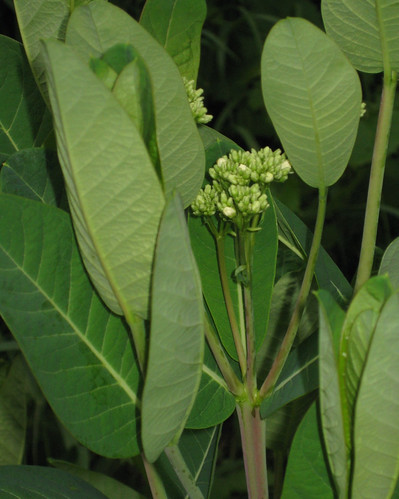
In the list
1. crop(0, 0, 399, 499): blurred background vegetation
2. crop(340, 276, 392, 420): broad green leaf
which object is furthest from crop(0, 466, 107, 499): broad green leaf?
crop(0, 0, 399, 499): blurred background vegetation

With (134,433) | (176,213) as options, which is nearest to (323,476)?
(134,433)

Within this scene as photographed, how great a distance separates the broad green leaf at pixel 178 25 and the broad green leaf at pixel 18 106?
144 millimetres

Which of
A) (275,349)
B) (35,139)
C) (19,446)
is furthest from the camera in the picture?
(19,446)

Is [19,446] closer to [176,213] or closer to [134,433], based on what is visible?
[134,433]

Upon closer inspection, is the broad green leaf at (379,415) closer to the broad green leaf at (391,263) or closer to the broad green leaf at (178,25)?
the broad green leaf at (391,263)

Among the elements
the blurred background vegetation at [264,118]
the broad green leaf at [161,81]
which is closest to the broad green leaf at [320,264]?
the broad green leaf at [161,81]

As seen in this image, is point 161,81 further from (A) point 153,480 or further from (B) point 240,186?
(A) point 153,480

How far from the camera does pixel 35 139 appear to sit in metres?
0.69

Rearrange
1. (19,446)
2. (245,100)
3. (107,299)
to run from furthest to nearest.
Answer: (245,100)
(19,446)
(107,299)

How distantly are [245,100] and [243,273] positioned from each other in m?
2.47

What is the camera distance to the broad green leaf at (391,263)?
2.04ft

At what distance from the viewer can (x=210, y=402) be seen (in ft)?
2.13

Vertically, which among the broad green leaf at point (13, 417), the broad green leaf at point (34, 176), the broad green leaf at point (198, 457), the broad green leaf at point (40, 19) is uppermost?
the broad green leaf at point (40, 19)

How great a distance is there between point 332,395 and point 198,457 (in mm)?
350
